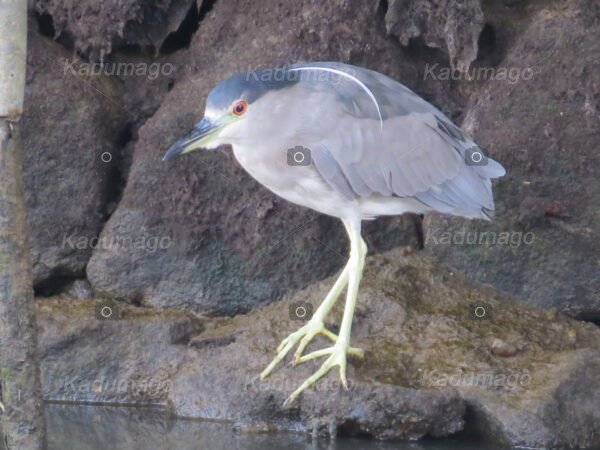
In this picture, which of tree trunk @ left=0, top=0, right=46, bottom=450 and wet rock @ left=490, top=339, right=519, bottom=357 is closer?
tree trunk @ left=0, top=0, right=46, bottom=450

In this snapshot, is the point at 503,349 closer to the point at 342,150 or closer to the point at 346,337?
the point at 346,337

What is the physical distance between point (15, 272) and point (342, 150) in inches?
55.3

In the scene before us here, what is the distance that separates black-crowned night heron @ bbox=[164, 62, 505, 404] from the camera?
4.50 m

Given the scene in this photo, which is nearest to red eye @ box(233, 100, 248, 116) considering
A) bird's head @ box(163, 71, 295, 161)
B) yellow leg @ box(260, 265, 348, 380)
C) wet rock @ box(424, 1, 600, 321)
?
bird's head @ box(163, 71, 295, 161)

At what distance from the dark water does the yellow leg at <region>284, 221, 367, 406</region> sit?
0.59 feet

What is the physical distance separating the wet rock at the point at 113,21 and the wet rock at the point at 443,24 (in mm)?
1001

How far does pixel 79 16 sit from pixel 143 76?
16.9 inches

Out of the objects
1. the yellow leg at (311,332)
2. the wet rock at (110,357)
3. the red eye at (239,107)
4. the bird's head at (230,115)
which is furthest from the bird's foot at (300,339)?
the red eye at (239,107)

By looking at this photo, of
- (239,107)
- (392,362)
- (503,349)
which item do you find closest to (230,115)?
(239,107)

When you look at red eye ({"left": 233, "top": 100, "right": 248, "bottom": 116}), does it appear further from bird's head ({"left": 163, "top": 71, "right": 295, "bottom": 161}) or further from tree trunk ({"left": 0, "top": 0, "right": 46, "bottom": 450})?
tree trunk ({"left": 0, "top": 0, "right": 46, "bottom": 450})

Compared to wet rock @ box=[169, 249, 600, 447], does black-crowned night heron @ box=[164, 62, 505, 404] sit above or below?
above

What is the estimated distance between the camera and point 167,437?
4594mm

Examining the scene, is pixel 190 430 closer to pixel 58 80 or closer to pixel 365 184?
pixel 365 184

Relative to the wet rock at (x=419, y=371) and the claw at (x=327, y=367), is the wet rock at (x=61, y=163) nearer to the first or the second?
the wet rock at (x=419, y=371)
